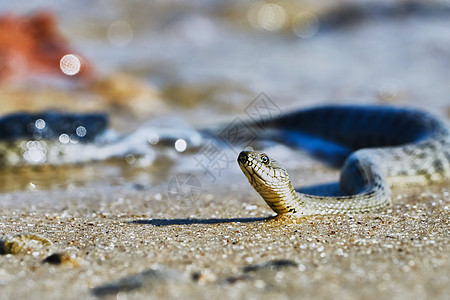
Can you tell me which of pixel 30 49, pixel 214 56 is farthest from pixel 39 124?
pixel 214 56

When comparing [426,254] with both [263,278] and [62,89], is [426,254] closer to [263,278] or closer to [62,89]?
[263,278]

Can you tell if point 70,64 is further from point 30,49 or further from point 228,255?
point 228,255

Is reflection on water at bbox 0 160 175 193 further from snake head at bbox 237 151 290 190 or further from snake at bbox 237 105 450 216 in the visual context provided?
snake head at bbox 237 151 290 190

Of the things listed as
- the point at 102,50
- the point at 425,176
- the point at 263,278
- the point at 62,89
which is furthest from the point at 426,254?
the point at 102,50

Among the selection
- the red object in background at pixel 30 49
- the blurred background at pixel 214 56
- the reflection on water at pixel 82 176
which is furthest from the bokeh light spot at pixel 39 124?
the red object in background at pixel 30 49

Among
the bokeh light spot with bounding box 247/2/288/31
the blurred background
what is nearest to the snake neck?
the blurred background

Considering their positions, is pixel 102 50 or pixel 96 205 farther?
pixel 102 50

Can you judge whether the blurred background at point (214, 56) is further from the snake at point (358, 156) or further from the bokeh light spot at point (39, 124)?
the snake at point (358, 156)
